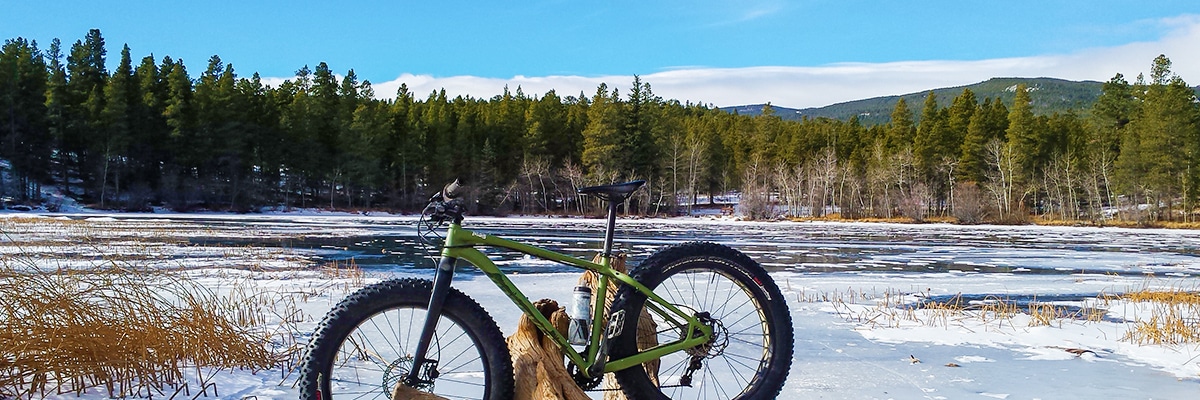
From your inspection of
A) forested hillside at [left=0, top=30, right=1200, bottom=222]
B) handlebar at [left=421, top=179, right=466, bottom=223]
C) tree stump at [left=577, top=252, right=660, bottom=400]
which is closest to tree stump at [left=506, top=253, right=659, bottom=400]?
tree stump at [left=577, top=252, right=660, bottom=400]

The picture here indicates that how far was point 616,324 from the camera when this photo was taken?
2.98m

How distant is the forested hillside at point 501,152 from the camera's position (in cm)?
5081

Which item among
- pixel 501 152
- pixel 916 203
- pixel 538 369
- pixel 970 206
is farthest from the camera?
pixel 501 152

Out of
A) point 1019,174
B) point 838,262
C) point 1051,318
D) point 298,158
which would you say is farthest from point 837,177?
point 1051,318

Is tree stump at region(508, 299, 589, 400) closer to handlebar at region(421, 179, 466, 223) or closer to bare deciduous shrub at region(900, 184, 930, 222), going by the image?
handlebar at region(421, 179, 466, 223)

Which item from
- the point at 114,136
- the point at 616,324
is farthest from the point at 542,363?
the point at 114,136

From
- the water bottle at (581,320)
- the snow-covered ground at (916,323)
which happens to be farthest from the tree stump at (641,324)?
the snow-covered ground at (916,323)

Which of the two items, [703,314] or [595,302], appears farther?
[703,314]

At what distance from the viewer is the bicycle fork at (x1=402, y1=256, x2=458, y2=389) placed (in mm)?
2551

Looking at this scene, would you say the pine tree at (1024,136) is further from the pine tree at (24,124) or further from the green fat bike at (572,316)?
the pine tree at (24,124)

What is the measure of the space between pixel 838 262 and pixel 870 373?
497 inches

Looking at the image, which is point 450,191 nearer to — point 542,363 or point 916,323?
point 542,363

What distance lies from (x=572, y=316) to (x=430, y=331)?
0.75 metres

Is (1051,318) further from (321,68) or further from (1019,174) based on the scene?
(321,68)
